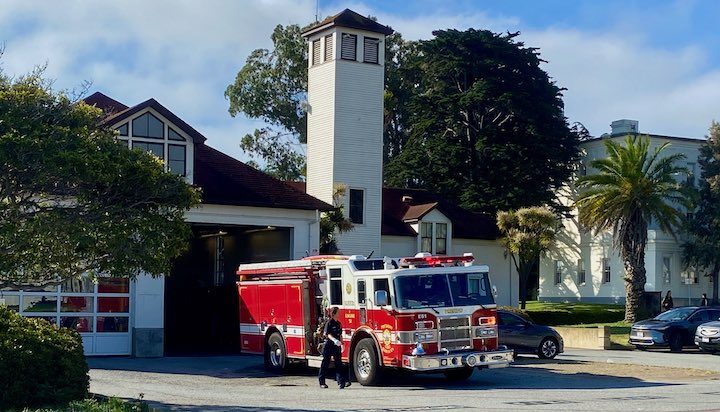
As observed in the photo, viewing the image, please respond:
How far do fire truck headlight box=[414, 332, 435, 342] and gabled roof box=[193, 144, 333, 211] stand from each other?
1173 centimetres

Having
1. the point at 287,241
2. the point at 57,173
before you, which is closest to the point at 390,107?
the point at 287,241

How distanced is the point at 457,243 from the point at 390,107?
1637 centimetres

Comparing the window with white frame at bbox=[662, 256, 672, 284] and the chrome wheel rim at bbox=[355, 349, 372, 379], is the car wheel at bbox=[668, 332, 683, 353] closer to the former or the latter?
the chrome wheel rim at bbox=[355, 349, 372, 379]

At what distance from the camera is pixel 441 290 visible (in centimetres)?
2188

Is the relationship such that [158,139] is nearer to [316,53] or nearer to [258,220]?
[258,220]

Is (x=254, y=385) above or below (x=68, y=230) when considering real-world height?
below

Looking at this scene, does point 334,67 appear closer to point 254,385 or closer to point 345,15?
point 345,15

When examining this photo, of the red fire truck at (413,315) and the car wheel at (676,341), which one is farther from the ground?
the red fire truck at (413,315)

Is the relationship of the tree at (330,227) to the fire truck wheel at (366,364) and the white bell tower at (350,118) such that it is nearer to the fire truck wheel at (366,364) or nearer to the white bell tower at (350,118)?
the white bell tower at (350,118)

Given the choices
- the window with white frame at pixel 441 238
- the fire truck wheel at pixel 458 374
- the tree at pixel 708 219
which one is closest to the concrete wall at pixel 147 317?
the fire truck wheel at pixel 458 374

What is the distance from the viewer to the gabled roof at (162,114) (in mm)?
30078

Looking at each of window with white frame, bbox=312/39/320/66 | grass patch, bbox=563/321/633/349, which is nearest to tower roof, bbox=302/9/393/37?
window with white frame, bbox=312/39/320/66

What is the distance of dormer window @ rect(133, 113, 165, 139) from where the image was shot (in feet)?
101

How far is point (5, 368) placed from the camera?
15.7 meters
